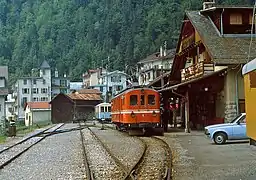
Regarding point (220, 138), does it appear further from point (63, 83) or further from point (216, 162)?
point (63, 83)

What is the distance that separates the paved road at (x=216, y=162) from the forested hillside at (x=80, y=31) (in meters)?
95.5

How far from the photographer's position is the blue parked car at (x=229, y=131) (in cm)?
2003

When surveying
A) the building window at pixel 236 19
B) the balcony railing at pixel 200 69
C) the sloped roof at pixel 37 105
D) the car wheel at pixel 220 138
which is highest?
the building window at pixel 236 19

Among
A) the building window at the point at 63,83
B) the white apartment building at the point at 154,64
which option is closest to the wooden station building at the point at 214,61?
the white apartment building at the point at 154,64

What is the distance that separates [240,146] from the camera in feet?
62.1

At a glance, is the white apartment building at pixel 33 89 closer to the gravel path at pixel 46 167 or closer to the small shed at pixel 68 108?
the small shed at pixel 68 108

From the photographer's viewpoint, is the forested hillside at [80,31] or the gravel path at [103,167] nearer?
the gravel path at [103,167]

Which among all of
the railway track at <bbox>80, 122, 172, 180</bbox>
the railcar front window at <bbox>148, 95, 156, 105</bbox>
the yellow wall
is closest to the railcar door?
the railcar front window at <bbox>148, 95, 156, 105</bbox>

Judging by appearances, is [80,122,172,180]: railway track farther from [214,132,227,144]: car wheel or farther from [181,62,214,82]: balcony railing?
[181,62,214,82]: balcony railing

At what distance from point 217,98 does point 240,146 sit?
40.8ft

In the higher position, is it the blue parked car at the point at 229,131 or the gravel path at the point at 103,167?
the blue parked car at the point at 229,131

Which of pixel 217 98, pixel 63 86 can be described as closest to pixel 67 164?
pixel 217 98

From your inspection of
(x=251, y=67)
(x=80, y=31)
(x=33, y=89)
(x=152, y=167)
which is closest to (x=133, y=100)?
(x=152, y=167)

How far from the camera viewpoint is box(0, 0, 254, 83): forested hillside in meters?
123
